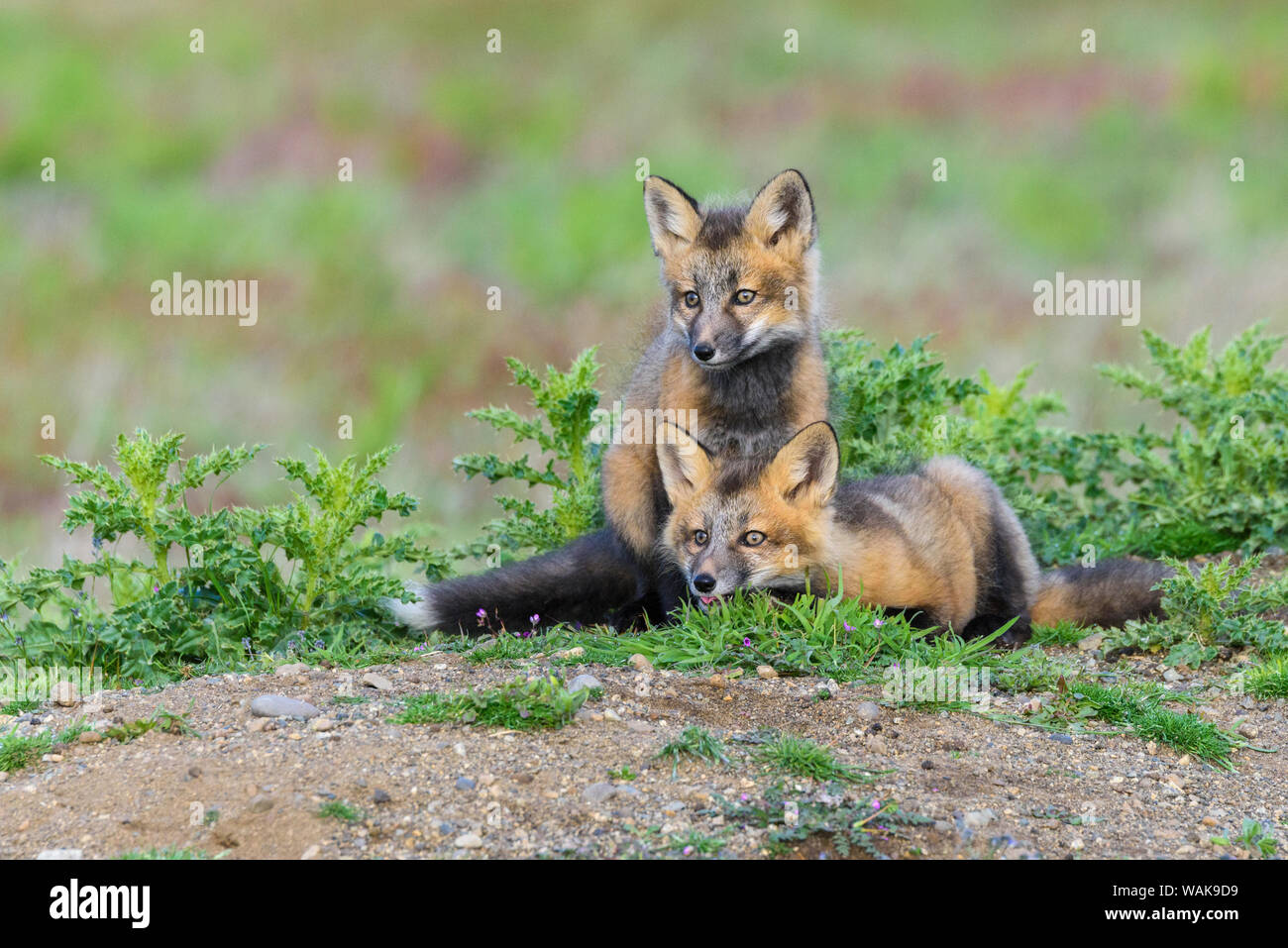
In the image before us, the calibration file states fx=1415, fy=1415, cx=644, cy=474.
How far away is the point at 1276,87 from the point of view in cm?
1731

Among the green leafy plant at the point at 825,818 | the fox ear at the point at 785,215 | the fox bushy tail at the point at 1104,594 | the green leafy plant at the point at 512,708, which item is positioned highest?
the fox ear at the point at 785,215

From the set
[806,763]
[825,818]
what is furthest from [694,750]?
[825,818]

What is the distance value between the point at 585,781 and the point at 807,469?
2.10 m

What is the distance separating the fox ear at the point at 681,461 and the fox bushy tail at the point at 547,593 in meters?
0.64

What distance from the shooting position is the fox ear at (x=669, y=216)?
6.54m

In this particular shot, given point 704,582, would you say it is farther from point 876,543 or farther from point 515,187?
point 515,187

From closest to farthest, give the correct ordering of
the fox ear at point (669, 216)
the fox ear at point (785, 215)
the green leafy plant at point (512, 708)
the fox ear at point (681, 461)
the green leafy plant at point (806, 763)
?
1. the green leafy plant at point (806, 763)
2. the green leafy plant at point (512, 708)
3. the fox ear at point (681, 461)
4. the fox ear at point (785, 215)
5. the fox ear at point (669, 216)

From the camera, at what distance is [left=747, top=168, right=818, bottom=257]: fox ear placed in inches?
254

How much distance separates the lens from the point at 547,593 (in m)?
6.63

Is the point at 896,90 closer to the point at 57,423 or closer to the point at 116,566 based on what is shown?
the point at 57,423

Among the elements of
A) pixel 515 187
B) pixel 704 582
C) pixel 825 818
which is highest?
pixel 515 187

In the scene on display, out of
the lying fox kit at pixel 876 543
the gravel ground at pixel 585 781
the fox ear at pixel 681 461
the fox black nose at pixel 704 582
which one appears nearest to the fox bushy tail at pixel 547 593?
the lying fox kit at pixel 876 543

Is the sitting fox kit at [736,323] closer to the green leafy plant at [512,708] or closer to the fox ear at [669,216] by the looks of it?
the fox ear at [669,216]

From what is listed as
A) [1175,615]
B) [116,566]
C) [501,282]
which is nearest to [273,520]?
[116,566]
